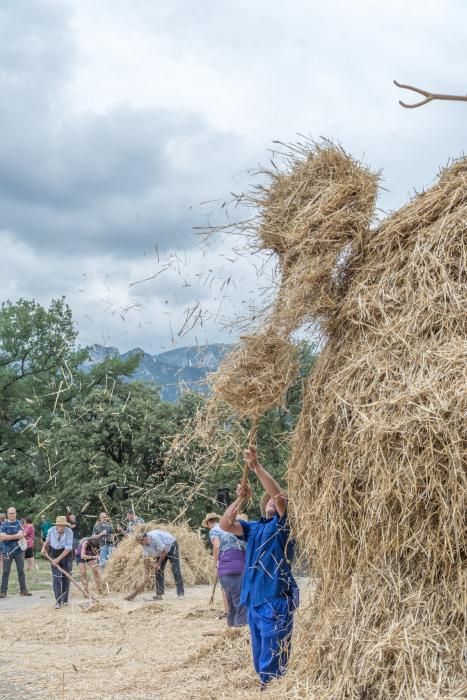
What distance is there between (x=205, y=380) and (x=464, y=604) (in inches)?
99.1

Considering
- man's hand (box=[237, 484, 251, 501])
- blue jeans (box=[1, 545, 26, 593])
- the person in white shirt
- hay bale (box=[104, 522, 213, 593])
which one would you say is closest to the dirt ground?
the person in white shirt

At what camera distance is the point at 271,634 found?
666 cm

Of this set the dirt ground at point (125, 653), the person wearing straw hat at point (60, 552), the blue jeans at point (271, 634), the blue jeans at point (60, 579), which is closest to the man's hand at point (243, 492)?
the blue jeans at point (271, 634)

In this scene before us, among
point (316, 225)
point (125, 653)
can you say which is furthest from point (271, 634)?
point (125, 653)

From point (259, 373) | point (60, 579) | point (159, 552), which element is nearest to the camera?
point (259, 373)

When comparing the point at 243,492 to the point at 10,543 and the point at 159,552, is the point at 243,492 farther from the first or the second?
the point at 10,543

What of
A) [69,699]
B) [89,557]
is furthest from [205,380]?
[89,557]

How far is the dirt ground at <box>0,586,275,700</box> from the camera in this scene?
7.51 meters

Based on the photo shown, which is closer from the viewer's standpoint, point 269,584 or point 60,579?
point 269,584

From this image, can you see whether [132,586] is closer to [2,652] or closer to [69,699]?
[2,652]

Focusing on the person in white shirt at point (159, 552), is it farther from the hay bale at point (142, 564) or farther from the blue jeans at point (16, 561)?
the blue jeans at point (16, 561)

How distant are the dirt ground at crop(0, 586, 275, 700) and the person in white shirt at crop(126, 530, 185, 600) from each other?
29.7 inches

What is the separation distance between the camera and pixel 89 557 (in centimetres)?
1759

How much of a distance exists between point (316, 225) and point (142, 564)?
13921mm
